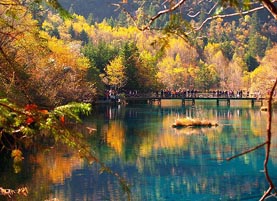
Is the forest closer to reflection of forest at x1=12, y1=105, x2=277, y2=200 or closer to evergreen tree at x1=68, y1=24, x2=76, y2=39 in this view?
evergreen tree at x1=68, y1=24, x2=76, y2=39

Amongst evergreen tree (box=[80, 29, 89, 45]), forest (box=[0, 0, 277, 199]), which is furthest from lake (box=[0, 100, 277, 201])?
evergreen tree (box=[80, 29, 89, 45])

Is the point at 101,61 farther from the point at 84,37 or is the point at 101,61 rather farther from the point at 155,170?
the point at 84,37

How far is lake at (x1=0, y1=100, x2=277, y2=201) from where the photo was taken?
61.2 ft

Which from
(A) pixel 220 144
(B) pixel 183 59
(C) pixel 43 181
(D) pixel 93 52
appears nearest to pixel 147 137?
(A) pixel 220 144

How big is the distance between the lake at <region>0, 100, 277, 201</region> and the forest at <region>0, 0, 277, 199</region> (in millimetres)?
1970

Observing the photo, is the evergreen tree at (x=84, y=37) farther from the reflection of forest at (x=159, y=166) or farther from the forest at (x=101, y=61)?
the reflection of forest at (x=159, y=166)

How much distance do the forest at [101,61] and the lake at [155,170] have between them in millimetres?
1970

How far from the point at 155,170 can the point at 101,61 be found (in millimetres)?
53591

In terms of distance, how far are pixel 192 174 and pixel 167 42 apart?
1895 centimetres

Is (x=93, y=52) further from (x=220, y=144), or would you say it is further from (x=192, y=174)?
(x=192, y=174)

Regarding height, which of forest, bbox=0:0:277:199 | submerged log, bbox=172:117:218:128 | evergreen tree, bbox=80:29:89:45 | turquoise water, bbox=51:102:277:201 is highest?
evergreen tree, bbox=80:29:89:45

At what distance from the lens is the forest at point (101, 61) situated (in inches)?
161

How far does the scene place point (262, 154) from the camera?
27.4 meters

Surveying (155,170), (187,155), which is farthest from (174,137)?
(155,170)
